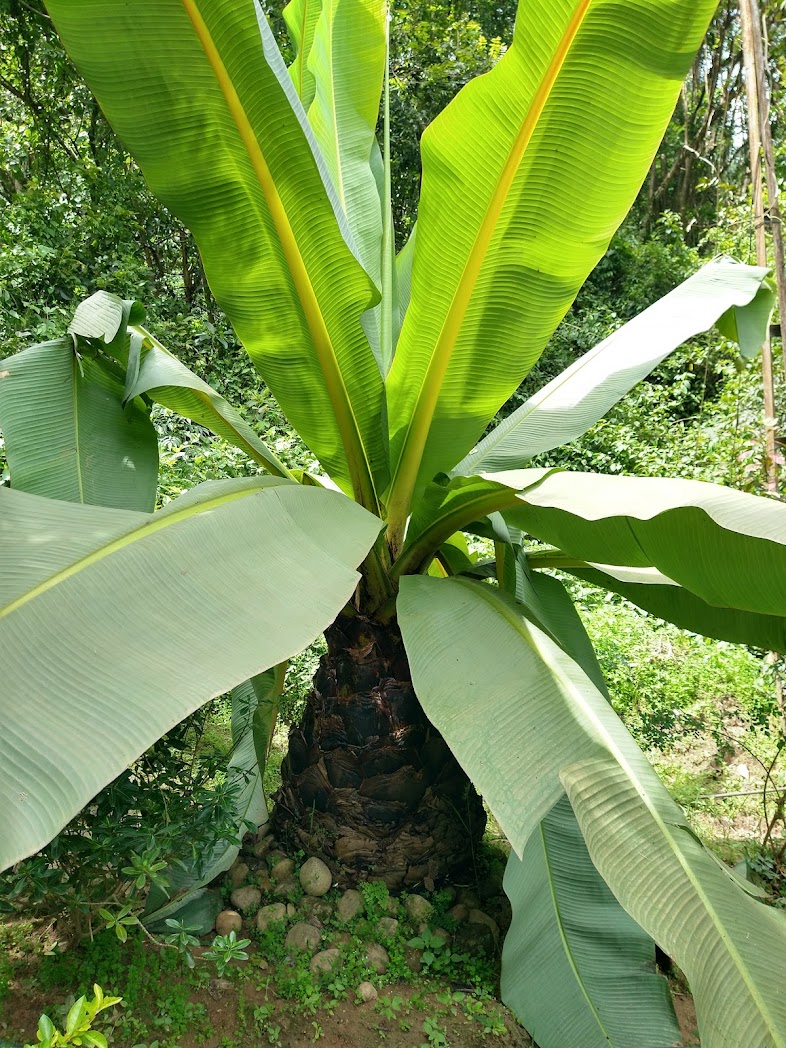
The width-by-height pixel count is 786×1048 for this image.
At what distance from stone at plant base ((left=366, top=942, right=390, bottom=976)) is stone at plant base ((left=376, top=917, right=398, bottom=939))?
2 centimetres

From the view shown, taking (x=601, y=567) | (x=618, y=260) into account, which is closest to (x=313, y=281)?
(x=601, y=567)

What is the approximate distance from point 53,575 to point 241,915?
1.06m

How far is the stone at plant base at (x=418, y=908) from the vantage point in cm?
161

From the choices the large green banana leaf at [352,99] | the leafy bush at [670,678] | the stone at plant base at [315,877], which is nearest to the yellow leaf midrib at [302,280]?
the large green banana leaf at [352,99]

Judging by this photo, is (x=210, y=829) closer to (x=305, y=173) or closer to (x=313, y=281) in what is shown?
(x=313, y=281)

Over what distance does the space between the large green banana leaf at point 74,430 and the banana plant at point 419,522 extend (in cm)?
1

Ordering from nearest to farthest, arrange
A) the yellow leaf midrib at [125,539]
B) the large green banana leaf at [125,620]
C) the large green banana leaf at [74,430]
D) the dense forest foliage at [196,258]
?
1. the large green banana leaf at [125,620]
2. the yellow leaf midrib at [125,539]
3. the large green banana leaf at [74,430]
4. the dense forest foliage at [196,258]

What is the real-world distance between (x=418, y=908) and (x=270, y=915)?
31 cm

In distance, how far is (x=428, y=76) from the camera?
692 centimetres

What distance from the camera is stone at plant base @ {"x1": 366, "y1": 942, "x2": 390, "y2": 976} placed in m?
1.50

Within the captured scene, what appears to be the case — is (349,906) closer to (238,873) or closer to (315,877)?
(315,877)

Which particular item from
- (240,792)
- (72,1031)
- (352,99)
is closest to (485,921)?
(240,792)

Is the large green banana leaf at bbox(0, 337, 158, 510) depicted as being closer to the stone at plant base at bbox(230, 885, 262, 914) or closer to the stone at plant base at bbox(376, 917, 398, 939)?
the stone at plant base at bbox(230, 885, 262, 914)

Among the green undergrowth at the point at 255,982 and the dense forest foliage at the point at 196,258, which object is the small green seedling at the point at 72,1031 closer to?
the green undergrowth at the point at 255,982
